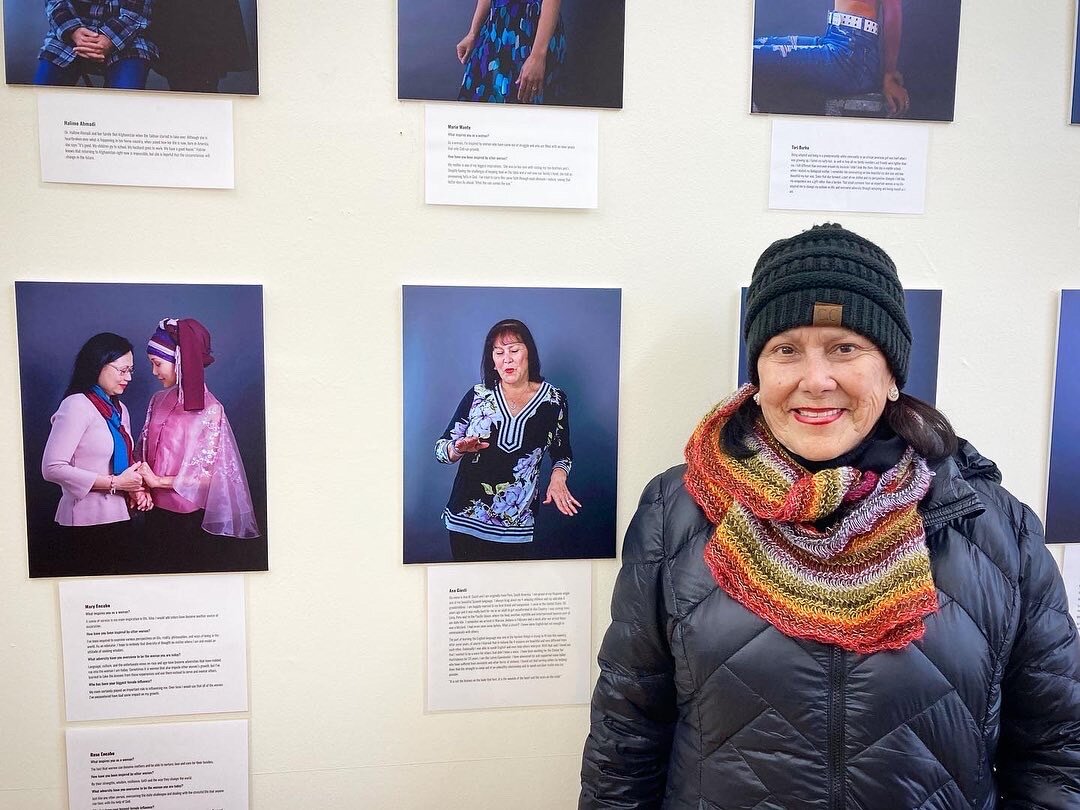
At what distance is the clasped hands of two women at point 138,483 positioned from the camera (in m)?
1.15

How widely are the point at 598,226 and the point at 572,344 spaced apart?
0.64 feet

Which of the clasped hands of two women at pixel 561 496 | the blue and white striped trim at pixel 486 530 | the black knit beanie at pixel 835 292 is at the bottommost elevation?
the blue and white striped trim at pixel 486 530

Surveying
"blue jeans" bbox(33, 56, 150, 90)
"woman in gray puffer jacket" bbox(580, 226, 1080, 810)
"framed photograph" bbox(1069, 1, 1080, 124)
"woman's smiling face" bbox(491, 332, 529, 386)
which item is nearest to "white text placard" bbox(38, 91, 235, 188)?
"blue jeans" bbox(33, 56, 150, 90)

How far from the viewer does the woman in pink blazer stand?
3.70 feet

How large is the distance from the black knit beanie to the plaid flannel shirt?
0.98 meters

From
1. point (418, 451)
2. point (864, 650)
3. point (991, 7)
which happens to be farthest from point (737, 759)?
point (991, 7)

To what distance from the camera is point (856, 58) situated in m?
1.20

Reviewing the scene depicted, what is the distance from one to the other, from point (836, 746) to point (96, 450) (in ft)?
3.74

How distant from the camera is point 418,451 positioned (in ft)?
3.94

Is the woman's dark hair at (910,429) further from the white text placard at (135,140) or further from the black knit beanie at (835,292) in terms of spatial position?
the white text placard at (135,140)

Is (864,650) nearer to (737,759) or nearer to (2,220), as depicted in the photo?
(737,759)

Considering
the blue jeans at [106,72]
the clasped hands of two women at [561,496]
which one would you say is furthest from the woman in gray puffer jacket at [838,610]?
the blue jeans at [106,72]

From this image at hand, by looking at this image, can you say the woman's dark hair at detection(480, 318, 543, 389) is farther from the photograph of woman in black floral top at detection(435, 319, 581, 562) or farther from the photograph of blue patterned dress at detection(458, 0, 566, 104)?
the photograph of blue patterned dress at detection(458, 0, 566, 104)

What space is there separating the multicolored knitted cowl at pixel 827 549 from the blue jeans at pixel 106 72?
104cm
